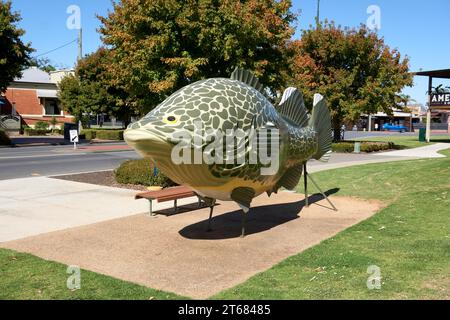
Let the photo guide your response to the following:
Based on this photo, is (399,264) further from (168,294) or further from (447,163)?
(447,163)

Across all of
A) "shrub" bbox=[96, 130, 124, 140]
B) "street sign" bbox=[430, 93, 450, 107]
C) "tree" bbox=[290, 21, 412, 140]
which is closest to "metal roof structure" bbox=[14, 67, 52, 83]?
"shrub" bbox=[96, 130, 124, 140]

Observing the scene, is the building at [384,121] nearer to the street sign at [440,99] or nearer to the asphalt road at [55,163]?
the street sign at [440,99]

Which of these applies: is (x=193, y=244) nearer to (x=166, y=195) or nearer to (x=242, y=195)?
(x=242, y=195)

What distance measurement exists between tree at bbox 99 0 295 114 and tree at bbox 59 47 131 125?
19.7 metres

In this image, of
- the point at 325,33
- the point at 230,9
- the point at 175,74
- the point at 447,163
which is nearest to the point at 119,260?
the point at 175,74

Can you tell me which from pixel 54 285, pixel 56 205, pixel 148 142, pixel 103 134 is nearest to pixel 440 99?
pixel 103 134

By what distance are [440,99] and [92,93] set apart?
26556 millimetres

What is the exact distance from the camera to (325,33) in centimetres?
2778

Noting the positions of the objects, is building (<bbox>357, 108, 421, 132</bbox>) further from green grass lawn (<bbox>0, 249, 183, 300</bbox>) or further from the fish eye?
green grass lawn (<bbox>0, 249, 183, 300</bbox>)

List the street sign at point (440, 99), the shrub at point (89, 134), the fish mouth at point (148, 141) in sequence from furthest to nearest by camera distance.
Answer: the shrub at point (89, 134) < the street sign at point (440, 99) < the fish mouth at point (148, 141)

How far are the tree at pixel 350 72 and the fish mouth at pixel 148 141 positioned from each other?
2051 centimetres

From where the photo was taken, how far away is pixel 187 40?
13289 mm

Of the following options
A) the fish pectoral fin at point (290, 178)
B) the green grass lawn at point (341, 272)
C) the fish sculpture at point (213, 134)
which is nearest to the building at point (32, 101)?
the fish pectoral fin at point (290, 178)

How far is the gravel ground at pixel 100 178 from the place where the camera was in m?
13.2
